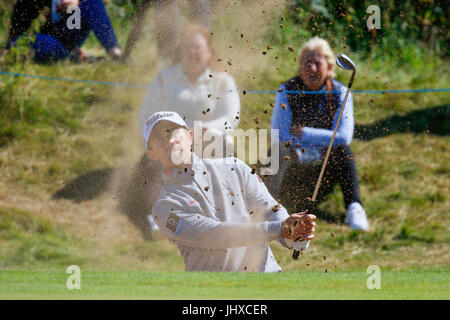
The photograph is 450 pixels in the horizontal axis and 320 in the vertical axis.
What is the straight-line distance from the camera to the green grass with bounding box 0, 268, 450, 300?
398 centimetres

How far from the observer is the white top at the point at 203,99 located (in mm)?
5977

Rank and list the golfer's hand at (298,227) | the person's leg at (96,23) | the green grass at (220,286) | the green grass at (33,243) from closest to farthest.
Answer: the green grass at (220,286) < the golfer's hand at (298,227) < the green grass at (33,243) < the person's leg at (96,23)

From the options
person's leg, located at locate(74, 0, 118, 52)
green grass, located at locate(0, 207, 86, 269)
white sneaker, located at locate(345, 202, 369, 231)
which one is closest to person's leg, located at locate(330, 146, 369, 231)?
white sneaker, located at locate(345, 202, 369, 231)

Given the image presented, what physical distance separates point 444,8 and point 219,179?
17.0ft

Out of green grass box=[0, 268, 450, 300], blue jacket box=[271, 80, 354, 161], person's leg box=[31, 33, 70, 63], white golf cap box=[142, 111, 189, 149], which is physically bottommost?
green grass box=[0, 268, 450, 300]

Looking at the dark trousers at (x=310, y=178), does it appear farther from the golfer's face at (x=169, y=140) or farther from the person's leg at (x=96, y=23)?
the person's leg at (x=96, y=23)

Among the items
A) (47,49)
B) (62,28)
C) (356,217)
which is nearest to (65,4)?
(62,28)

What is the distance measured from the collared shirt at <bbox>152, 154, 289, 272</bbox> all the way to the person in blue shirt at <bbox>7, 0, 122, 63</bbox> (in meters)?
2.70

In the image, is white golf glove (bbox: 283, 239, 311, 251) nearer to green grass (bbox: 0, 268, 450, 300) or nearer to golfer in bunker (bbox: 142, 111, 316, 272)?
golfer in bunker (bbox: 142, 111, 316, 272)

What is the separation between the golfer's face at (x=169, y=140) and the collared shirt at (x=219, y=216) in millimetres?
161

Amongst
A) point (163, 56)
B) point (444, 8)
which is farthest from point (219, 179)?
point (444, 8)

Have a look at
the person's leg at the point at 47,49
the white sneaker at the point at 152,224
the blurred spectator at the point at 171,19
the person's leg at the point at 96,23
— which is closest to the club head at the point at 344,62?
the blurred spectator at the point at 171,19

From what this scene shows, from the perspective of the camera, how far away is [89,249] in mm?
7016

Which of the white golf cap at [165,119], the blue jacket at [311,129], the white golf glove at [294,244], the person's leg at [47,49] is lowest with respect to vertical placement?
the white golf glove at [294,244]
